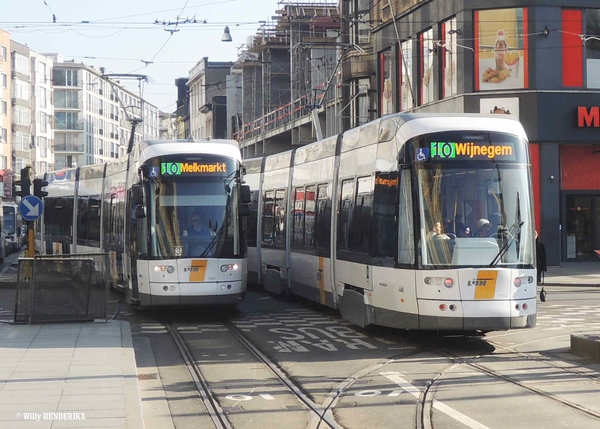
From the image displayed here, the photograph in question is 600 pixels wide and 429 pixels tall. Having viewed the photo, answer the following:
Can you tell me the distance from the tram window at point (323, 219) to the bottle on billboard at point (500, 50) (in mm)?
17473

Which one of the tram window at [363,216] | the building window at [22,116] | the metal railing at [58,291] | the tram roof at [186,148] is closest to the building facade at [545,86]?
the tram roof at [186,148]

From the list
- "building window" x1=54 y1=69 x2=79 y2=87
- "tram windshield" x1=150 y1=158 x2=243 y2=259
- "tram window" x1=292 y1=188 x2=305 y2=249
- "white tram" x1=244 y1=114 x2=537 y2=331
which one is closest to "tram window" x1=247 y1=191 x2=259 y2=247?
"tram window" x1=292 y1=188 x2=305 y2=249

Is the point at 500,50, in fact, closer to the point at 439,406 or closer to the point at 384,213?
the point at 384,213

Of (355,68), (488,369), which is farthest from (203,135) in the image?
(488,369)

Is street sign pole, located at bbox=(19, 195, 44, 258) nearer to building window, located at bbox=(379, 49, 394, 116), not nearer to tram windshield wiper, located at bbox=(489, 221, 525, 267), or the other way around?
tram windshield wiper, located at bbox=(489, 221, 525, 267)

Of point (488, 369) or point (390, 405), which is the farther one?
Answer: point (488, 369)

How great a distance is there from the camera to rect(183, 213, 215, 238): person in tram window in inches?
740

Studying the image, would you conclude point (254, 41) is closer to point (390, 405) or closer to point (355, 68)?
point (355, 68)

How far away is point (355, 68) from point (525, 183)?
30524 mm

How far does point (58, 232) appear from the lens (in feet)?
109

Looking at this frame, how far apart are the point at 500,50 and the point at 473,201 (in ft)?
73.0

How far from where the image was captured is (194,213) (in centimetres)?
1881

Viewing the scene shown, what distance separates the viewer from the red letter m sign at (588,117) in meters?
35.4

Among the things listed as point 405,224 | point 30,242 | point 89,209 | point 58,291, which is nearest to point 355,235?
point 405,224
